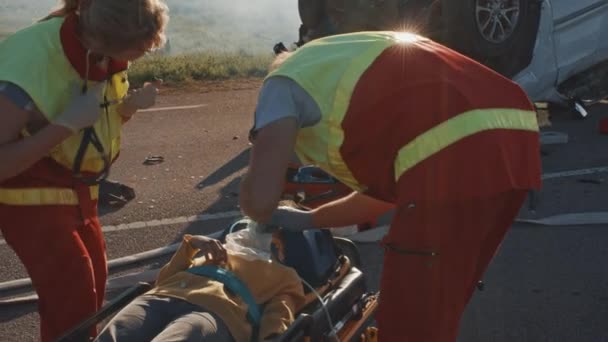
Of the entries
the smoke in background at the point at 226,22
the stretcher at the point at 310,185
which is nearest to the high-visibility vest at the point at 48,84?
the stretcher at the point at 310,185

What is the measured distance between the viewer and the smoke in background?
25656 millimetres

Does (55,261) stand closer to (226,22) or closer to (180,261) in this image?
(180,261)

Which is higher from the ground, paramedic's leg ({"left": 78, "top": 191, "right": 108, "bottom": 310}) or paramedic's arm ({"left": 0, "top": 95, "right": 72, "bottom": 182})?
paramedic's arm ({"left": 0, "top": 95, "right": 72, "bottom": 182})

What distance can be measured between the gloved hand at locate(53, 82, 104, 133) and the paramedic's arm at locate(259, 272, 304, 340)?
1.01m

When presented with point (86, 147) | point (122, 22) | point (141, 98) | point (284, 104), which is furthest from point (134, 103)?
point (284, 104)

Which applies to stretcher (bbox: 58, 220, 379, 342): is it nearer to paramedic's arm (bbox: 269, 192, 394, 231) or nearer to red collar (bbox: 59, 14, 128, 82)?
paramedic's arm (bbox: 269, 192, 394, 231)

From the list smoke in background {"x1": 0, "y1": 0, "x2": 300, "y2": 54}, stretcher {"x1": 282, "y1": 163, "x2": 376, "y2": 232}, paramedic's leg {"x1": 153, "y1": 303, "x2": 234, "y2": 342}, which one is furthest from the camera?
smoke in background {"x1": 0, "y1": 0, "x2": 300, "y2": 54}

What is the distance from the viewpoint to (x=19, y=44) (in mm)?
3176

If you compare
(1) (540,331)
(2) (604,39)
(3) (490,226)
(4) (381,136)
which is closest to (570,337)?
(1) (540,331)

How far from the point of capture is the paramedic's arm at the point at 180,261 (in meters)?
3.76

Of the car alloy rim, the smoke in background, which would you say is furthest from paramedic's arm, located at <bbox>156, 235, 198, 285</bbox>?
the smoke in background

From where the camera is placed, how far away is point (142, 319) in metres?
3.31

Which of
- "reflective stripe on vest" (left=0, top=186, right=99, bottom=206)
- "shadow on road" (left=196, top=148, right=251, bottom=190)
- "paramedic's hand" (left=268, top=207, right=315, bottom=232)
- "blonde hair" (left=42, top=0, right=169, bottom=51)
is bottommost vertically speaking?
"shadow on road" (left=196, top=148, right=251, bottom=190)

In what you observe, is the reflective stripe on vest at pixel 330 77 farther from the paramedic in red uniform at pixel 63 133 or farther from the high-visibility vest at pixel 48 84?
the high-visibility vest at pixel 48 84
